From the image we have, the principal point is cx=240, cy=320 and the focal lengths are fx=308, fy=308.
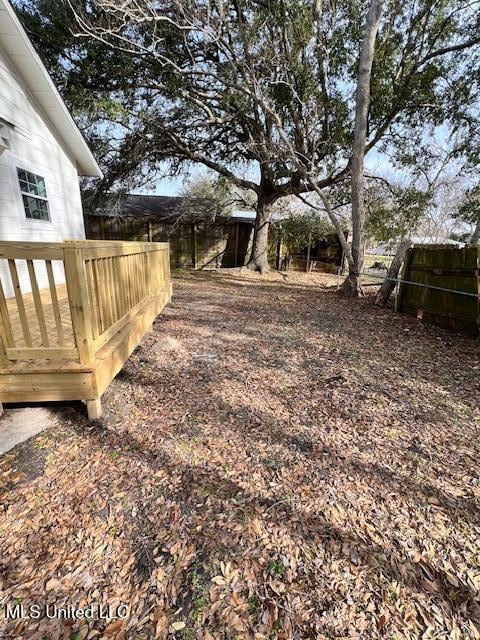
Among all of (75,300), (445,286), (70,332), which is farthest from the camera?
(445,286)

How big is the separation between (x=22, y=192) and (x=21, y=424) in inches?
169

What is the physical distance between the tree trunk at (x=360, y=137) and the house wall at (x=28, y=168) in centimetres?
743

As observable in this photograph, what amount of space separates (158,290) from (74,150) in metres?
3.88

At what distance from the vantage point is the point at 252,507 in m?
2.12

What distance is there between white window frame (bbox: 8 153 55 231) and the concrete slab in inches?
147

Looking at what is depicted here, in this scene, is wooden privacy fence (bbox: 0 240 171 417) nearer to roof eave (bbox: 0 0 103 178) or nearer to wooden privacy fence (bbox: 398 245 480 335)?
roof eave (bbox: 0 0 103 178)

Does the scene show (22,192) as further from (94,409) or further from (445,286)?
(445,286)

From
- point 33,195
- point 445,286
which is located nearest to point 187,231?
point 33,195

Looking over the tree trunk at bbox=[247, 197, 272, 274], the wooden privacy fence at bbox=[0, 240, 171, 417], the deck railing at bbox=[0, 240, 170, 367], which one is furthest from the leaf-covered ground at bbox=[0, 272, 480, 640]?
the tree trunk at bbox=[247, 197, 272, 274]

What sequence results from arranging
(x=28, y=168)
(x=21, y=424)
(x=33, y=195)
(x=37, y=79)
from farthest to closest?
(x=33, y=195) < (x=28, y=168) < (x=37, y=79) < (x=21, y=424)

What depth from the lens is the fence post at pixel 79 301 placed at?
95.7 inches

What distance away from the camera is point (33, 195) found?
5.55m

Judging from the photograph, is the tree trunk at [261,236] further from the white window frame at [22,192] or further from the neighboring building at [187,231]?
the white window frame at [22,192]

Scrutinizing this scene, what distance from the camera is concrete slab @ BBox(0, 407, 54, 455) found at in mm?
2646
